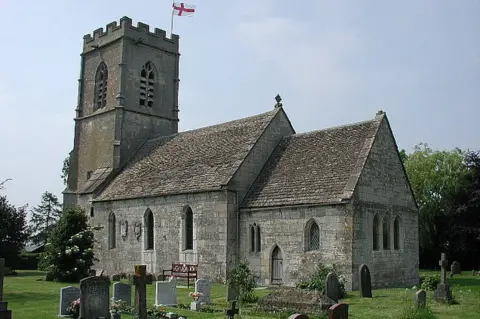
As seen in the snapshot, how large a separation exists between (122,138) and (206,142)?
7.96 meters

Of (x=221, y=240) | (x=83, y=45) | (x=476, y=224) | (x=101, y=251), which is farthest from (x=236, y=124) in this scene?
(x=476, y=224)

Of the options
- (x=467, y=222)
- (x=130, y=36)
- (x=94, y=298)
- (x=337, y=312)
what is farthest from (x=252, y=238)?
(x=467, y=222)

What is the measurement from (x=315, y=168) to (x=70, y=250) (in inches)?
570

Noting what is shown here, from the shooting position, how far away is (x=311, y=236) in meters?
25.5

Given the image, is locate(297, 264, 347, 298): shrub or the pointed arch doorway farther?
the pointed arch doorway

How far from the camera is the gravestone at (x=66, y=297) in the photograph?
16.5 m

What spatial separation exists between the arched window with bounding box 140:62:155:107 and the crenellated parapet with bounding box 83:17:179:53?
185 cm

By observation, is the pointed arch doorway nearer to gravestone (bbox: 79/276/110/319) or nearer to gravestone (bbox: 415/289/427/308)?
gravestone (bbox: 415/289/427/308)

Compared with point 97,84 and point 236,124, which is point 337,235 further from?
point 97,84

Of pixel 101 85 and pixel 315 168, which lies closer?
pixel 315 168

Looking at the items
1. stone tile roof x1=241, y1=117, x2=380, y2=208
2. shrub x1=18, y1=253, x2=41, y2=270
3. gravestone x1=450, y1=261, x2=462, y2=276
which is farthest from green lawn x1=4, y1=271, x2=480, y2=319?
shrub x1=18, y1=253, x2=41, y2=270

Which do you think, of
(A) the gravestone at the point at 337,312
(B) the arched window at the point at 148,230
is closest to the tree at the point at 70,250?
(B) the arched window at the point at 148,230

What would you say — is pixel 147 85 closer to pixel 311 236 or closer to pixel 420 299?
pixel 311 236

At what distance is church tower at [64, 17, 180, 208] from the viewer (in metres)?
39.8
